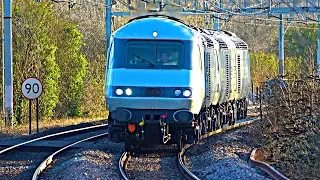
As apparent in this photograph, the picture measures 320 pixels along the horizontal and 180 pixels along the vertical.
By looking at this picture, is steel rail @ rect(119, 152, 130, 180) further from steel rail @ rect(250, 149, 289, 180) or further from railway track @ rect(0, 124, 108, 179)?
steel rail @ rect(250, 149, 289, 180)

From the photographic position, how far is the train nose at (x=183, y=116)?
1548 cm

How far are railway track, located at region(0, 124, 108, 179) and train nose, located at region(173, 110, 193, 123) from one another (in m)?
3.16

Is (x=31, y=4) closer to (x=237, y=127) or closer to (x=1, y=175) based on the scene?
(x=237, y=127)

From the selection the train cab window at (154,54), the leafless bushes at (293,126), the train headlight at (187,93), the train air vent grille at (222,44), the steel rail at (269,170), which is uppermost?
the train air vent grille at (222,44)

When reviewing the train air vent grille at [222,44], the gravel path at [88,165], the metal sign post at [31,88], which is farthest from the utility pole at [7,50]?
the train air vent grille at [222,44]

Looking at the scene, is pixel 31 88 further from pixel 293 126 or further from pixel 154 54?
pixel 293 126

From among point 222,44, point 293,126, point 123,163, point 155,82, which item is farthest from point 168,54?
point 222,44

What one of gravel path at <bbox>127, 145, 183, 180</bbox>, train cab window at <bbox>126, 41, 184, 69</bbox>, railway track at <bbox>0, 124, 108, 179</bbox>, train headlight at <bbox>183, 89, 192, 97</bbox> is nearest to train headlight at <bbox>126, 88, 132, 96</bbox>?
train cab window at <bbox>126, 41, 184, 69</bbox>

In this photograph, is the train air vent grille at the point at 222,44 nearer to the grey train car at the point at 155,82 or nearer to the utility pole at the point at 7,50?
the grey train car at the point at 155,82

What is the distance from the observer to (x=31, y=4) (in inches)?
1218

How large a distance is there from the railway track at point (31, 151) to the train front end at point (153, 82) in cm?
211

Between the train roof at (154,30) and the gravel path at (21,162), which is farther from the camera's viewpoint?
the train roof at (154,30)

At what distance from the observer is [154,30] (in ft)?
52.5

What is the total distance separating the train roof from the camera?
1594cm
